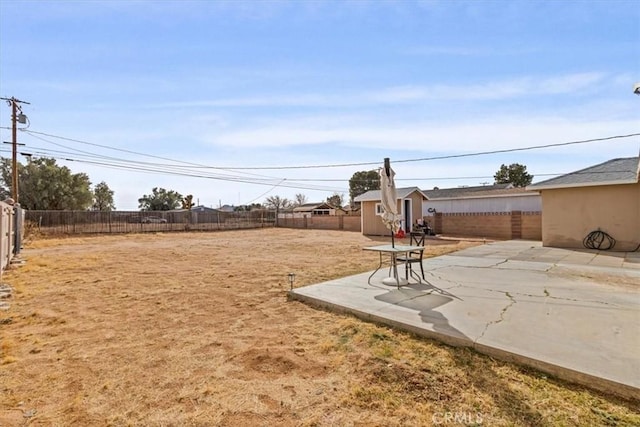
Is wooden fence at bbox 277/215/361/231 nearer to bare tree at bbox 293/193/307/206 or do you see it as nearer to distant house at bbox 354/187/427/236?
distant house at bbox 354/187/427/236

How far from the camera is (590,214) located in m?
9.98

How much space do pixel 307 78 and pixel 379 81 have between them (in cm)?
255

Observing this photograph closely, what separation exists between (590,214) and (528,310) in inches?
348

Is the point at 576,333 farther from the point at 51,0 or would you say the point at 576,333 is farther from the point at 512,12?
the point at 51,0

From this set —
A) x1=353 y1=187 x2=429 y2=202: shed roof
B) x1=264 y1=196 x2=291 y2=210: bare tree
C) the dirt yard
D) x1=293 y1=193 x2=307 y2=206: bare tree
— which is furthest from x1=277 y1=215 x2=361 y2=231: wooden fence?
x1=293 y1=193 x2=307 y2=206: bare tree

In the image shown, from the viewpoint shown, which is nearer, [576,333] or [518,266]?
[576,333]

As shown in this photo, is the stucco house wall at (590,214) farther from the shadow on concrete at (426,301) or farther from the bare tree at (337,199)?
the bare tree at (337,199)

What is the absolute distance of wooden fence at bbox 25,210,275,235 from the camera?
18.0 m

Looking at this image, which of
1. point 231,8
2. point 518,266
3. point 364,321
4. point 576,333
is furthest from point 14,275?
point 518,266

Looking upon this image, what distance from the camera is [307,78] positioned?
10531mm

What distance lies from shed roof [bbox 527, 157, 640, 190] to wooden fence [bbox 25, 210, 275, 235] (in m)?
21.4

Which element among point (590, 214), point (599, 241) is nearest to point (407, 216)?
point (590, 214)

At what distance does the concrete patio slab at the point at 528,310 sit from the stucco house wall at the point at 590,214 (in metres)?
3.83
